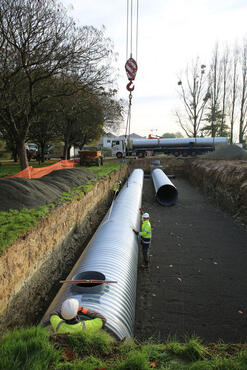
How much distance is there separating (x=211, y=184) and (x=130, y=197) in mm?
9231

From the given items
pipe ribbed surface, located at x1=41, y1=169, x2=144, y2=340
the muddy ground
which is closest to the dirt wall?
pipe ribbed surface, located at x1=41, y1=169, x2=144, y2=340

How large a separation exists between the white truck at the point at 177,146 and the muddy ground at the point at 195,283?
1113 inches

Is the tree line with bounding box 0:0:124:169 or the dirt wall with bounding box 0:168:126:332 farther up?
the tree line with bounding box 0:0:124:169

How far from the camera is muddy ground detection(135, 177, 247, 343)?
215 inches

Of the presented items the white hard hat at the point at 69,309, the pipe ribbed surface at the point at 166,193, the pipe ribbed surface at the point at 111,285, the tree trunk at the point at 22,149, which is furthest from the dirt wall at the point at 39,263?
the tree trunk at the point at 22,149

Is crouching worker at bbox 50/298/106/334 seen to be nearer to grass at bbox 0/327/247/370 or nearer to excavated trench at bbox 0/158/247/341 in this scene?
grass at bbox 0/327/247/370

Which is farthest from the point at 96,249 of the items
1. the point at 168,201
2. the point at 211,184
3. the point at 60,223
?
the point at 211,184

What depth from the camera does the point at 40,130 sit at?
2781cm

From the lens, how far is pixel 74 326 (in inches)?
131

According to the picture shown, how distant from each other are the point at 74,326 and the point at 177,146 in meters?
38.4

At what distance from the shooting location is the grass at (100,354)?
9.28 ft

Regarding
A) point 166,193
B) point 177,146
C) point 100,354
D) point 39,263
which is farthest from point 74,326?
point 177,146

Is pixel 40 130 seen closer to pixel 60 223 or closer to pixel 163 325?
pixel 60 223

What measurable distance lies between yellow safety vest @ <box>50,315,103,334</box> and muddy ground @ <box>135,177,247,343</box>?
2.15 metres
